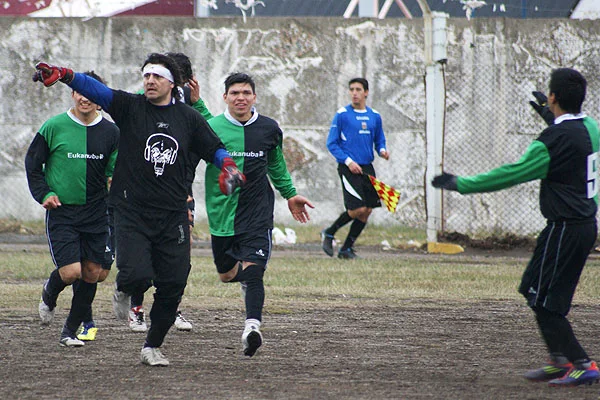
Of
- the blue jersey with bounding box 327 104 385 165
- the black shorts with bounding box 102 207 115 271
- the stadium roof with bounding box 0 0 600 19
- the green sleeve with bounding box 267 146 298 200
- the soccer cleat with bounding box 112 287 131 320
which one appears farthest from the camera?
the stadium roof with bounding box 0 0 600 19

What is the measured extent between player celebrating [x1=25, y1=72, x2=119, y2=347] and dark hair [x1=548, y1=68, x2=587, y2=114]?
3.21 m

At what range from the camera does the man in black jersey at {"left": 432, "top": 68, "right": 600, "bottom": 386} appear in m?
5.75

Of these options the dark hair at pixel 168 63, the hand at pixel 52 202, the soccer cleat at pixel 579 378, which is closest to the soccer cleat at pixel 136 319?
the hand at pixel 52 202

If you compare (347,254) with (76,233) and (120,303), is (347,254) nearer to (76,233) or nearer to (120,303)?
(120,303)

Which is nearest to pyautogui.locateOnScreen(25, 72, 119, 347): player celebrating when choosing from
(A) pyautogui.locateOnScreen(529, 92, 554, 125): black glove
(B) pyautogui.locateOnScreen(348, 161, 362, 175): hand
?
(A) pyautogui.locateOnScreen(529, 92, 554, 125): black glove

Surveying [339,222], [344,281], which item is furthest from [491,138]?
[344,281]

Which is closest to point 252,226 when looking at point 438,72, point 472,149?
point 438,72

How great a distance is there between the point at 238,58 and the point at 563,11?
5.49m

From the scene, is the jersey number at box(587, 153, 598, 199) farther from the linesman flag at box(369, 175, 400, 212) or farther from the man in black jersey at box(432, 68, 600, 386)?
the linesman flag at box(369, 175, 400, 212)

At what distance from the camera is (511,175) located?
5637 mm

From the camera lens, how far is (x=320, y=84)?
1655 cm

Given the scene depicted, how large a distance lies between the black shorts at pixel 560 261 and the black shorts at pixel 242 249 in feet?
6.66

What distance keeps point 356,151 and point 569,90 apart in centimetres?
751

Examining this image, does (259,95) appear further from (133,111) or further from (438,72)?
(133,111)
